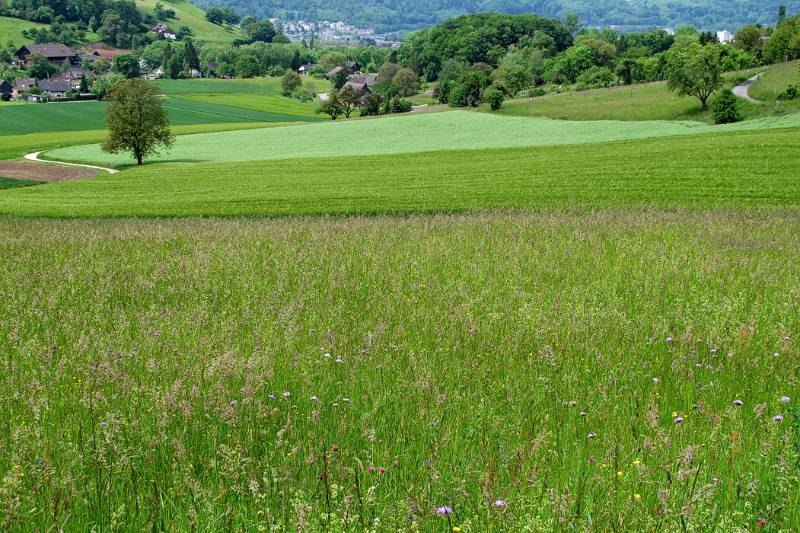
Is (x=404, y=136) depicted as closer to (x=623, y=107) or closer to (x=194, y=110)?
(x=623, y=107)

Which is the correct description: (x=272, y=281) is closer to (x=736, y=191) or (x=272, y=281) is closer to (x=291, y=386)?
(x=291, y=386)

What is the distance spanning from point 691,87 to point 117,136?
196ft

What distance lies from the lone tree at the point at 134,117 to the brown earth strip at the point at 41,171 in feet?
16.5

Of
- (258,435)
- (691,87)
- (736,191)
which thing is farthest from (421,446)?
(691,87)

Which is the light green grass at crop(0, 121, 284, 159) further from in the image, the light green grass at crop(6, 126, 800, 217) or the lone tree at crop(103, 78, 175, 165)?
the light green grass at crop(6, 126, 800, 217)

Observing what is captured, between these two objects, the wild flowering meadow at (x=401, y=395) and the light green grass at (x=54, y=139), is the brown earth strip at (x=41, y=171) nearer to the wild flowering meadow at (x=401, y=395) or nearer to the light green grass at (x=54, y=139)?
the light green grass at (x=54, y=139)

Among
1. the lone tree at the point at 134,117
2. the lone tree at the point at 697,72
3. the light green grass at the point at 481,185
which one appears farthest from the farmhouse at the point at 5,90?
the lone tree at the point at 697,72

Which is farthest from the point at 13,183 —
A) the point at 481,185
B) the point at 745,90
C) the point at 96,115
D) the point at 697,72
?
the point at 96,115

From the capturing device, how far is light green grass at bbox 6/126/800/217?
88.0ft

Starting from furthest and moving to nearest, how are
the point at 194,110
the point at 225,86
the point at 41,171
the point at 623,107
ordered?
the point at 225,86, the point at 194,110, the point at 623,107, the point at 41,171

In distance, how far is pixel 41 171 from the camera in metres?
58.1

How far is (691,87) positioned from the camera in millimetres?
69000

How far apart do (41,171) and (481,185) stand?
44.4m

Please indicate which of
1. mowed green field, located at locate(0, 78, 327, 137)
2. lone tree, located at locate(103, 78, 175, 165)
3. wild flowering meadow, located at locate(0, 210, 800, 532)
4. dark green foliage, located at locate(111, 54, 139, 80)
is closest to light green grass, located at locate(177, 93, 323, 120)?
mowed green field, located at locate(0, 78, 327, 137)
